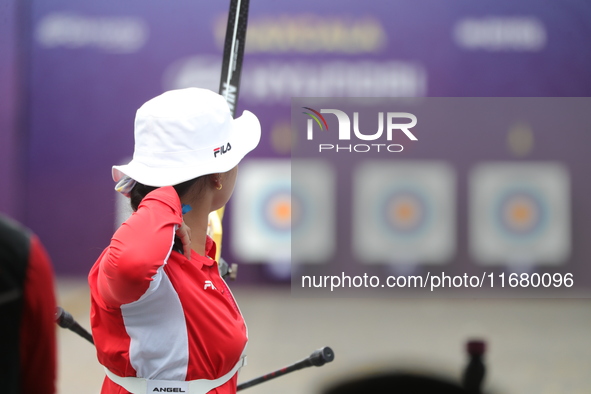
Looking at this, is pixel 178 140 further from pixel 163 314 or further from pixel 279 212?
pixel 279 212

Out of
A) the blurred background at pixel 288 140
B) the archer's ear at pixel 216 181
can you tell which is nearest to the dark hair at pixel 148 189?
the archer's ear at pixel 216 181

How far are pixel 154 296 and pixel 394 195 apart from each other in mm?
1520

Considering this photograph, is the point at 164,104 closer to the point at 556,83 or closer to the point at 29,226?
the point at 29,226

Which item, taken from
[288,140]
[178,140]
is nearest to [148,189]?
[178,140]

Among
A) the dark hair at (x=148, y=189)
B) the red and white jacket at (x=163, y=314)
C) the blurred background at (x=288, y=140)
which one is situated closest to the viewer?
the red and white jacket at (x=163, y=314)

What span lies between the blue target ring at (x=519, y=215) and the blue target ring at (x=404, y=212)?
25cm

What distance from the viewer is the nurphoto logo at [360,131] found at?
1938 mm

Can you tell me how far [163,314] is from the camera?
65 cm

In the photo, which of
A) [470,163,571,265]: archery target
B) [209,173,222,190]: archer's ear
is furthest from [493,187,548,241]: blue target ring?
[209,173,222,190]: archer's ear

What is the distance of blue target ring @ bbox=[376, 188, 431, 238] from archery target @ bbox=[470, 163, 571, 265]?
0.55 ft

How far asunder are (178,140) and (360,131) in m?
1.35

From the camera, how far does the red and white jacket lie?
1.95 ft

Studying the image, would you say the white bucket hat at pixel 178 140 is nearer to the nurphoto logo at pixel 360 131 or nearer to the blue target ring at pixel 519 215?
the nurphoto logo at pixel 360 131

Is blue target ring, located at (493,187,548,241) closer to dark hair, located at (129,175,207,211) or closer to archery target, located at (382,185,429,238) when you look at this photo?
archery target, located at (382,185,429,238)
